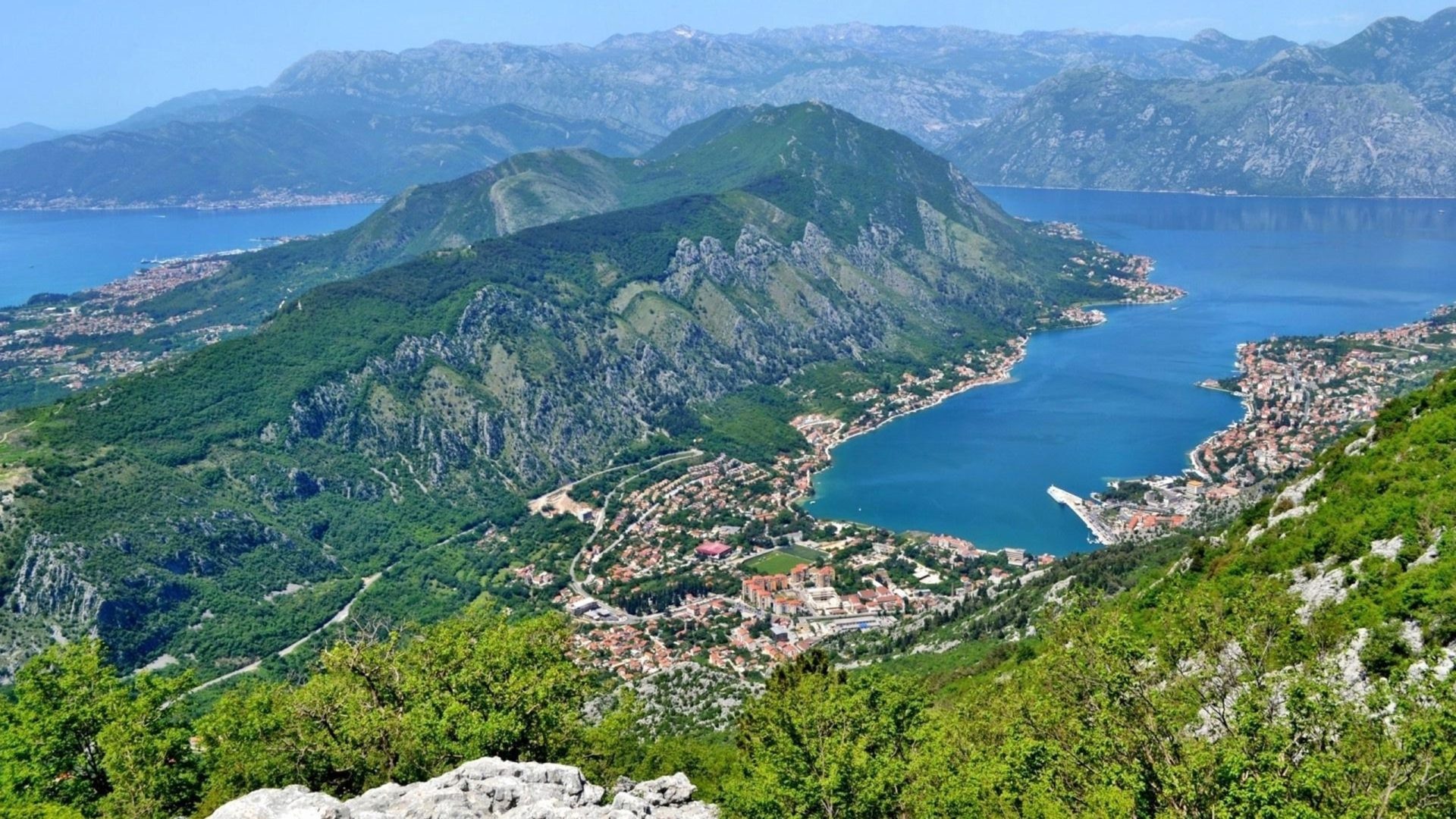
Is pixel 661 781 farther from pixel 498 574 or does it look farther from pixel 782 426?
pixel 782 426

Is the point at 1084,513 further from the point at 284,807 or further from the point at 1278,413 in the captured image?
the point at 284,807

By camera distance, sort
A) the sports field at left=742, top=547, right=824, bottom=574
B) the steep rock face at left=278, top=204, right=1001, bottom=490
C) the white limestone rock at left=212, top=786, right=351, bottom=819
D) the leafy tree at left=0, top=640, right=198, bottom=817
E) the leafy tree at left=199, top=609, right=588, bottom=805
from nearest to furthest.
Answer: the white limestone rock at left=212, top=786, right=351, bottom=819 < the leafy tree at left=0, top=640, right=198, bottom=817 < the leafy tree at left=199, top=609, right=588, bottom=805 < the sports field at left=742, top=547, right=824, bottom=574 < the steep rock face at left=278, top=204, right=1001, bottom=490

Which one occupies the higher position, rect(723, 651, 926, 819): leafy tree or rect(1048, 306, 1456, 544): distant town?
rect(723, 651, 926, 819): leafy tree

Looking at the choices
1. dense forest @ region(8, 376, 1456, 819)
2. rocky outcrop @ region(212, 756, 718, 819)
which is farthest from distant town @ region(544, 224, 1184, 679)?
rocky outcrop @ region(212, 756, 718, 819)

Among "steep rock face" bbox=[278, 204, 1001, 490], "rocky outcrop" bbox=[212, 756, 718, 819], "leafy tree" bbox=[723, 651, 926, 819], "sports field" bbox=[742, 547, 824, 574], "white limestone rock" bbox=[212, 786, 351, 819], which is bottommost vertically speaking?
"sports field" bbox=[742, 547, 824, 574]

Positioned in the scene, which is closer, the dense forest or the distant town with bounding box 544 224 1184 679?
the dense forest

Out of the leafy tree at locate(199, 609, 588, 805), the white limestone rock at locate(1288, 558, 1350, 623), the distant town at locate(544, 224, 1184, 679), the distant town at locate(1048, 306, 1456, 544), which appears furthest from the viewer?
the distant town at locate(1048, 306, 1456, 544)

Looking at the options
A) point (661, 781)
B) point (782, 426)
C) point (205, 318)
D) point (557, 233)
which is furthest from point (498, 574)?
point (205, 318)

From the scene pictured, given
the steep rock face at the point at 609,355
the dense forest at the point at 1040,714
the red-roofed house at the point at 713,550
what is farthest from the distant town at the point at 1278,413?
the steep rock face at the point at 609,355

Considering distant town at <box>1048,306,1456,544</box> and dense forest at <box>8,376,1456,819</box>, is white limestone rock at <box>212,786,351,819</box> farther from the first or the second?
distant town at <box>1048,306,1456,544</box>
